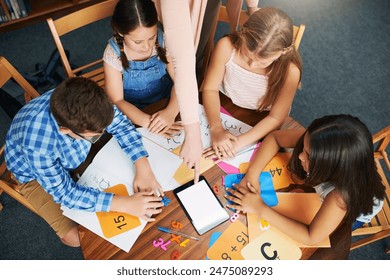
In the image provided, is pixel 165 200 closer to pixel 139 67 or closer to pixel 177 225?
pixel 177 225

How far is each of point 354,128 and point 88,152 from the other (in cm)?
88

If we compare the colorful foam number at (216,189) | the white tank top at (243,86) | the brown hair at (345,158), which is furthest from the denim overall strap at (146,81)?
the brown hair at (345,158)

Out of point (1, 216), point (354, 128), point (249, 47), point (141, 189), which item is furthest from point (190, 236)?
point (1, 216)

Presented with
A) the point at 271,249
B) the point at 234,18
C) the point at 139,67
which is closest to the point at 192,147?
the point at 271,249

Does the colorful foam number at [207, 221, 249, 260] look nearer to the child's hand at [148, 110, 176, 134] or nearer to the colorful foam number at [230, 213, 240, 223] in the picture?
the colorful foam number at [230, 213, 240, 223]

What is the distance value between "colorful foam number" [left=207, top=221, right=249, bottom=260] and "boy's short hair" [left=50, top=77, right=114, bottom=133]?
0.51 metres

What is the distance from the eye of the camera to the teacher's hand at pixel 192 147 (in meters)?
1.07

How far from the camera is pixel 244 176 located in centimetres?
121

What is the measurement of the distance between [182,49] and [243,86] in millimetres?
542

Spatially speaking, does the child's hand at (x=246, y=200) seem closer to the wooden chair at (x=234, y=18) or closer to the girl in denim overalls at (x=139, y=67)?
the girl in denim overalls at (x=139, y=67)

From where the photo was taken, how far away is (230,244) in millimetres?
1079

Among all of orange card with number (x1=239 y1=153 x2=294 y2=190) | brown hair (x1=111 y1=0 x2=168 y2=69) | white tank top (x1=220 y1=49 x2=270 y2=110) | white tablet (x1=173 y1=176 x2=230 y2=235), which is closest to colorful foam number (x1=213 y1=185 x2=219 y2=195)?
white tablet (x1=173 y1=176 x2=230 y2=235)
